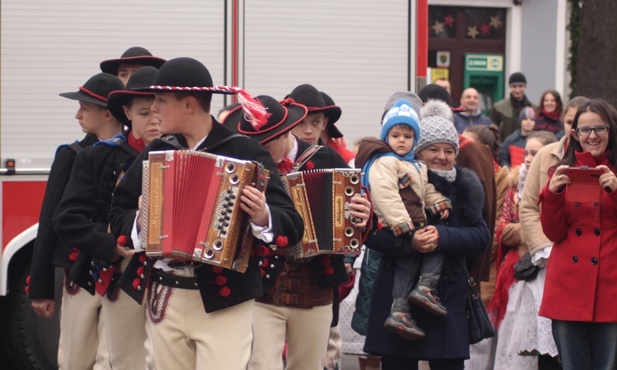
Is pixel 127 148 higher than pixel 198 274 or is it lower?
higher

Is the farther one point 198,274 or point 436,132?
point 436,132

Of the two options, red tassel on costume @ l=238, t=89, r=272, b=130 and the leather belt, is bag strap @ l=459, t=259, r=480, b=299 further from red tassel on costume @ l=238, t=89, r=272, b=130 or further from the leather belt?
the leather belt

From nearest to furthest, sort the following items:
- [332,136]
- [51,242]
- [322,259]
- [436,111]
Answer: [322,259]
[51,242]
[436,111]
[332,136]

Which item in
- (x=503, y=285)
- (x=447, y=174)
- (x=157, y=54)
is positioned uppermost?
(x=157, y=54)

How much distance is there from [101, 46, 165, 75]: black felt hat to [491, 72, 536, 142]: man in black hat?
7548mm

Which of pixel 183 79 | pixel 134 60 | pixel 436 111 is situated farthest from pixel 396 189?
pixel 134 60

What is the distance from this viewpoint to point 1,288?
9.32 meters

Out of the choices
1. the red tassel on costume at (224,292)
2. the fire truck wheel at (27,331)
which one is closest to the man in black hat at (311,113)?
the red tassel on costume at (224,292)

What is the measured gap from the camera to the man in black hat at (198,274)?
5.55m

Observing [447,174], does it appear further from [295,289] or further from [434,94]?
[434,94]

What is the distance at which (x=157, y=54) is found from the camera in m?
9.79

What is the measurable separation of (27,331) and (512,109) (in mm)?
7596

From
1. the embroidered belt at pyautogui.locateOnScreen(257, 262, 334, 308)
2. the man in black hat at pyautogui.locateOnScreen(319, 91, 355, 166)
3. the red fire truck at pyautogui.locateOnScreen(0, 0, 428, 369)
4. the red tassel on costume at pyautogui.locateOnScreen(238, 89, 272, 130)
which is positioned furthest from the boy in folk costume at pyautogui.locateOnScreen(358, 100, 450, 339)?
the red fire truck at pyautogui.locateOnScreen(0, 0, 428, 369)

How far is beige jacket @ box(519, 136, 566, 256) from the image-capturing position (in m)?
8.09
